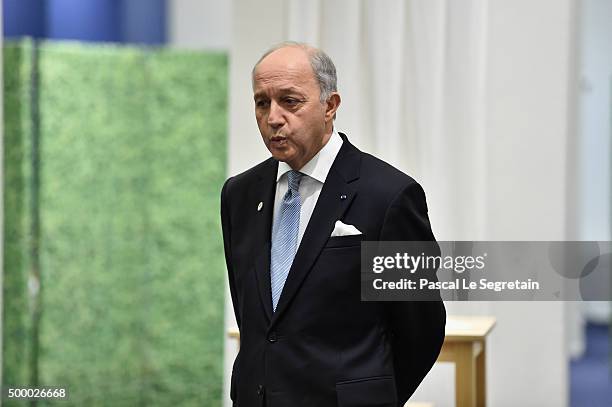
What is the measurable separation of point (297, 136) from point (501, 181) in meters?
1.92

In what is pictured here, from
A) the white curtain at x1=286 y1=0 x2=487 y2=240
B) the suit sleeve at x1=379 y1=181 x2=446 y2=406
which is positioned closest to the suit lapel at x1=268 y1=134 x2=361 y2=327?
the suit sleeve at x1=379 y1=181 x2=446 y2=406

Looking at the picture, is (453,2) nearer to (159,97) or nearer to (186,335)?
(159,97)

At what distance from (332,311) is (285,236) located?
199 millimetres

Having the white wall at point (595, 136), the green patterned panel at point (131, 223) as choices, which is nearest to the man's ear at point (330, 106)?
the green patterned panel at point (131, 223)

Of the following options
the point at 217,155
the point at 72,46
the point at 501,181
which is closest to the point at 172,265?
the point at 217,155

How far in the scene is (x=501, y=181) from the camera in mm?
3775

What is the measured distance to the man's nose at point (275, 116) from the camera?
1.99m

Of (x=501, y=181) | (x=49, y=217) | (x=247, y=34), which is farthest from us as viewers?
(x=49, y=217)

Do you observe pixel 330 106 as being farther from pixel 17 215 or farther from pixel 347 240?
pixel 17 215

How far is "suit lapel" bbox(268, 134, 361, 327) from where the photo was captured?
1.99 metres

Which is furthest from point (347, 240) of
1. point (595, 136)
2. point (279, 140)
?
point (595, 136)

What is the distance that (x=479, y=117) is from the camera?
379 centimetres

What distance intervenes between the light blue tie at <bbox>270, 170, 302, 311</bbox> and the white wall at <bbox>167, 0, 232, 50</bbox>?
3.46m

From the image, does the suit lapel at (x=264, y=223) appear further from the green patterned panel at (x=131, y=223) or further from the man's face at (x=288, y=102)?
the green patterned panel at (x=131, y=223)
